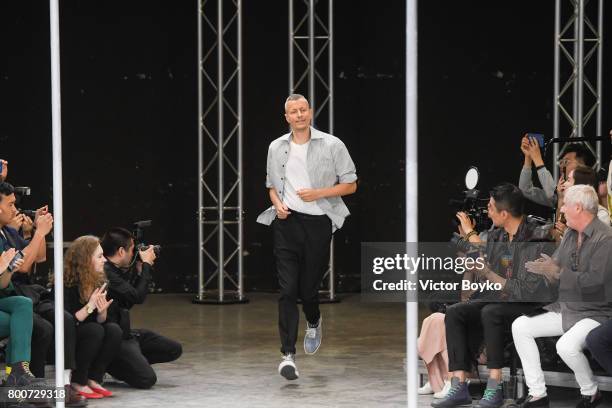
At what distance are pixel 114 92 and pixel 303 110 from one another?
4.21 metres

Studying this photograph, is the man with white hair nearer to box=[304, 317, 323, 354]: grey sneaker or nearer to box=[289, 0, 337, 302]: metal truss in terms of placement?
box=[304, 317, 323, 354]: grey sneaker

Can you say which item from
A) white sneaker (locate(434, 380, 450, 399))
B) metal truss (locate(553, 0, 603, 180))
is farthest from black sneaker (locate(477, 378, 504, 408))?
metal truss (locate(553, 0, 603, 180))

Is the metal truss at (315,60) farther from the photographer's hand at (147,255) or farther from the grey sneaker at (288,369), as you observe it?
the photographer's hand at (147,255)

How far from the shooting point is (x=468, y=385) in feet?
19.9

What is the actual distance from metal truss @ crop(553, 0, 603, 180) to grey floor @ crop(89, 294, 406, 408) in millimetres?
1930

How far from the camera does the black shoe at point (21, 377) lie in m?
5.38

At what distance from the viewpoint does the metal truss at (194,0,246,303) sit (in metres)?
9.54

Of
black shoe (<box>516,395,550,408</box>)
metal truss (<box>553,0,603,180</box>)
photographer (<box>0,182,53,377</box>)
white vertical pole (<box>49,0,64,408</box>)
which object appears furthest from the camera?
metal truss (<box>553,0,603,180</box>)

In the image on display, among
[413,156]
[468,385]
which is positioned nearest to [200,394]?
[468,385]

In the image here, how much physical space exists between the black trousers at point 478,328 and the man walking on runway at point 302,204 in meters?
0.93

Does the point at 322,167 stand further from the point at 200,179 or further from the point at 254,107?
the point at 254,107

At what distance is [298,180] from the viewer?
21.0ft

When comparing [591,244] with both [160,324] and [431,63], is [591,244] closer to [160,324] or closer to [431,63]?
[160,324]

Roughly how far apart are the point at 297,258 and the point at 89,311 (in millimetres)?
1225
